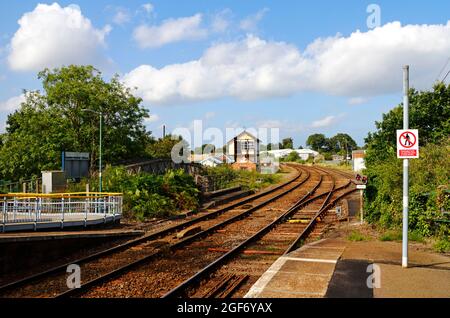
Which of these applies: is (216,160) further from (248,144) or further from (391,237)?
(391,237)

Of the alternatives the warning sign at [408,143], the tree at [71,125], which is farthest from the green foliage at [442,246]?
the tree at [71,125]

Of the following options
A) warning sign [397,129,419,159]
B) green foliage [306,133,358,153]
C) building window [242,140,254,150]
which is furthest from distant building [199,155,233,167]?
green foliage [306,133,358,153]

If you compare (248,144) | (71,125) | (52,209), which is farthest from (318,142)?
(52,209)

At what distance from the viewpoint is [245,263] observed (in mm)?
10961

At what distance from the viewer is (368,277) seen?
26.1 ft

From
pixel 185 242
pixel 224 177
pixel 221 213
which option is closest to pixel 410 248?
pixel 185 242

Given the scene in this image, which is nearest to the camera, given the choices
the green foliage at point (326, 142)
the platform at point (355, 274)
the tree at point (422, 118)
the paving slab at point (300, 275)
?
the platform at point (355, 274)

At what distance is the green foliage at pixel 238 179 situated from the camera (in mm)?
35344

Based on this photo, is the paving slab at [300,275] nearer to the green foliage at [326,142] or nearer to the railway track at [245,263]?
the railway track at [245,263]

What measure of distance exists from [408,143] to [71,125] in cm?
3097

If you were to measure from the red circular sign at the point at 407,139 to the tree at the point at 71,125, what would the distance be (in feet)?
89.2

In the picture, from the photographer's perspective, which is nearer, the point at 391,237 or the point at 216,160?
the point at 391,237

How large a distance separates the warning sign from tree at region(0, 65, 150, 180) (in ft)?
89.1
